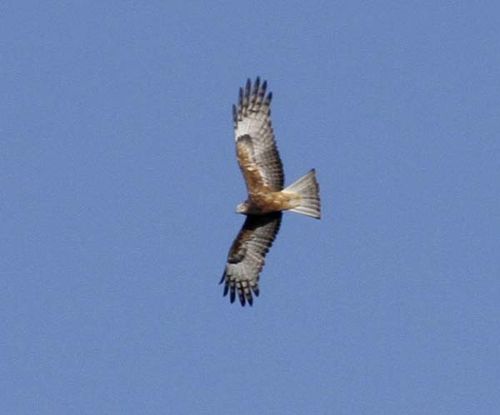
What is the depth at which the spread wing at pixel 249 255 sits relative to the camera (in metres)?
26.4

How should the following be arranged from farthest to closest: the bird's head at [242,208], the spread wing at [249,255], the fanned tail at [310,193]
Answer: the spread wing at [249,255] < the bird's head at [242,208] < the fanned tail at [310,193]

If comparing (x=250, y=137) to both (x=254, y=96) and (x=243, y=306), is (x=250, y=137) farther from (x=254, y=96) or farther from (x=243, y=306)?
(x=243, y=306)

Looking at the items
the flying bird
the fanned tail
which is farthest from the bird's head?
the fanned tail

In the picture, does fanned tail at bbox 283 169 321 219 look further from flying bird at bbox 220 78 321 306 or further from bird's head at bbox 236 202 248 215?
bird's head at bbox 236 202 248 215

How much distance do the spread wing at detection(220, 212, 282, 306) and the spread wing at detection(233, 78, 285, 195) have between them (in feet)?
2.21

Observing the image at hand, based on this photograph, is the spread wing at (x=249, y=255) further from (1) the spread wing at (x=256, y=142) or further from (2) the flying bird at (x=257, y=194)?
(1) the spread wing at (x=256, y=142)

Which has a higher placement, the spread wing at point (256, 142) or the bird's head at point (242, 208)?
the spread wing at point (256, 142)

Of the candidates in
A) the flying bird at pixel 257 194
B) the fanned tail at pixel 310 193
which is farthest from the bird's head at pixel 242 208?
the fanned tail at pixel 310 193

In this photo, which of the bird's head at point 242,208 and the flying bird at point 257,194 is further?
the bird's head at point 242,208

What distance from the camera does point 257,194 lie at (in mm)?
25688

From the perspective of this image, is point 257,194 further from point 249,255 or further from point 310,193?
point 249,255

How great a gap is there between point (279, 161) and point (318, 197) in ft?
3.87

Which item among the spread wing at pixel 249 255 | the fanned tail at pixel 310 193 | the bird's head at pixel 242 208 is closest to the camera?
the fanned tail at pixel 310 193

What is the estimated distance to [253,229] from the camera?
26438mm
